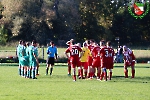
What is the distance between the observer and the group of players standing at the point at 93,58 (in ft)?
85.5

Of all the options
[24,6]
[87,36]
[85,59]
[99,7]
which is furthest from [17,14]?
[85,59]

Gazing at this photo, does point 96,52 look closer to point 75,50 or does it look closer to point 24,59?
point 75,50

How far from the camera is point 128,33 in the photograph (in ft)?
327

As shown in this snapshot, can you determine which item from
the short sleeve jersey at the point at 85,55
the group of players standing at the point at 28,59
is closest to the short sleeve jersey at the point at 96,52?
the short sleeve jersey at the point at 85,55

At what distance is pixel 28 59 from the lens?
94.8ft

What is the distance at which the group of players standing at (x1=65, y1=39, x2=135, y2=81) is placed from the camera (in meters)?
26.1

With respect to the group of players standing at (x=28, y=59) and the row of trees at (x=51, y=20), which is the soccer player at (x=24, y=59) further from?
the row of trees at (x=51, y=20)

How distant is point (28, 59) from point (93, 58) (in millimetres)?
3920

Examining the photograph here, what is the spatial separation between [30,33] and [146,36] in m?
31.8

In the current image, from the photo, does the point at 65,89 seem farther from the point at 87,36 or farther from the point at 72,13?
the point at 87,36

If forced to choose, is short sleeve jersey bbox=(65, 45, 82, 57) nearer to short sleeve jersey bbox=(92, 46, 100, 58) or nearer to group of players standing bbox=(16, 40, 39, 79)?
short sleeve jersey bbox=(92, 46, 100, 58)

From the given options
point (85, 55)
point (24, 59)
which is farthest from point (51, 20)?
point (85, 55)

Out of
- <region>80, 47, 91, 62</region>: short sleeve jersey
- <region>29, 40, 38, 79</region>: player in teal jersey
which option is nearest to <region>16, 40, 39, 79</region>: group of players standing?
<region>29, 40, 38, 79</region>: player in teal jersey

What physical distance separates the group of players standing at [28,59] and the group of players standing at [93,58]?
1.81 metres
